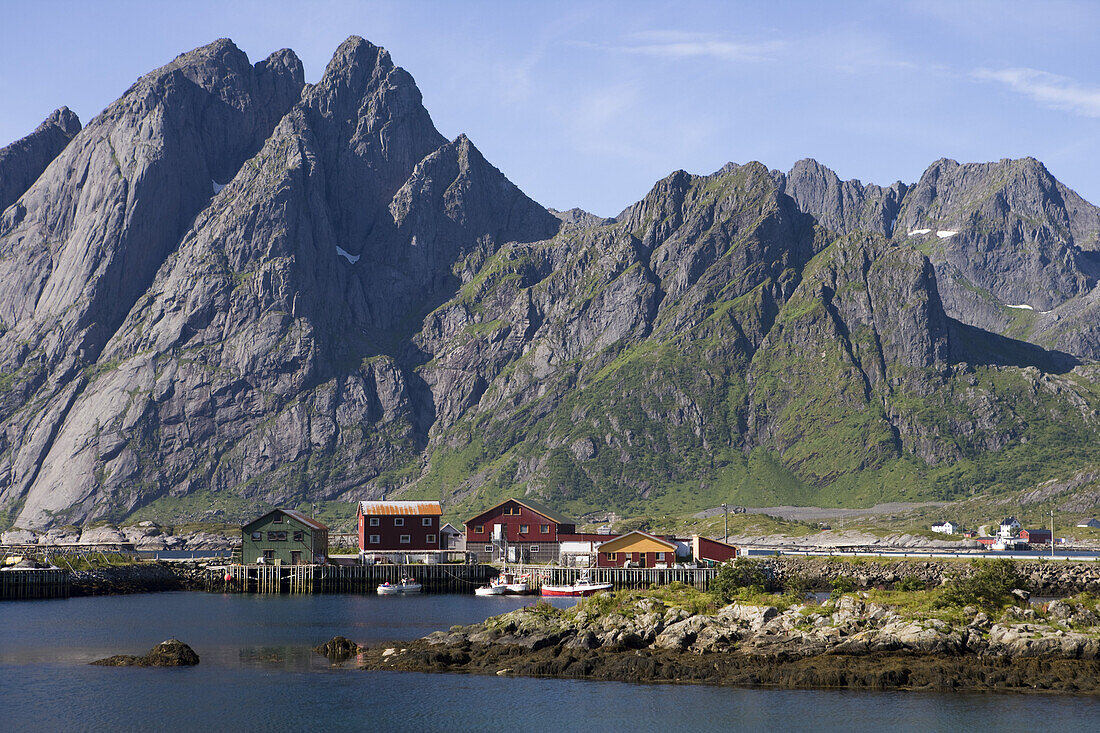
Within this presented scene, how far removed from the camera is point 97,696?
7081cm

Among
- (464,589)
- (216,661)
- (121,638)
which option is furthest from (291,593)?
(216,661)

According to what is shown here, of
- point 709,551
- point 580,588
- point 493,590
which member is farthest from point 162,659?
point 709,551

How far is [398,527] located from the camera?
15938 centimetres

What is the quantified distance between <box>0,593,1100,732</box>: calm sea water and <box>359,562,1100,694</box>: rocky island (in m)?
1.56

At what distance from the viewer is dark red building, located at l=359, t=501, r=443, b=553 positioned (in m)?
158

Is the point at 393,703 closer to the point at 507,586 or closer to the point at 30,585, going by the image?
the point at 507,586

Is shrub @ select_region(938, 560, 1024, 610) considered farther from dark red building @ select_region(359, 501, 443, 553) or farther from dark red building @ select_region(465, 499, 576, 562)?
dark red building @ select_region(359, 501, 443, 553)

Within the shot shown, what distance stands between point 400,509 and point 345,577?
1960 cm

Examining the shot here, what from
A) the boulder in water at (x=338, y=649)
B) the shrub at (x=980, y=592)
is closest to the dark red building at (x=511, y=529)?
the boulder in water at (x=338, y=649)

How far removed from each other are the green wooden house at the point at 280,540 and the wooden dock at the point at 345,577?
4772mm

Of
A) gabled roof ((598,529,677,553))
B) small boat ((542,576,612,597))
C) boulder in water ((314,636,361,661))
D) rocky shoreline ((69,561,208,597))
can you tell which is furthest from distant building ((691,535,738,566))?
boulder in water ((314,636,361,661))

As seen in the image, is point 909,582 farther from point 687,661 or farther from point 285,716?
point 285,716

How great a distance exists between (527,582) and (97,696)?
69128 millimetres

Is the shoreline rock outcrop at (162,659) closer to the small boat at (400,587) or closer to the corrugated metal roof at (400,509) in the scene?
the small boat at (400,587)
